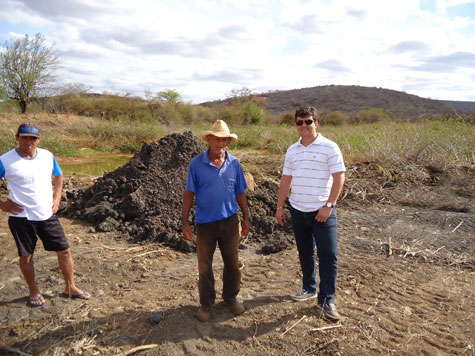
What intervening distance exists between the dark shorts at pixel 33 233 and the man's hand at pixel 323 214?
2279 mm

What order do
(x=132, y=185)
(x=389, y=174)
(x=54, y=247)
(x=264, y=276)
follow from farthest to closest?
(x=389, y=174) < (x=132, y=185) < (x=264, y=276) < (x=54, y=247)

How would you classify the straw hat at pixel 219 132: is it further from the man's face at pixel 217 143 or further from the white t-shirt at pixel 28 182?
the white t-shirt at pixel 28 182

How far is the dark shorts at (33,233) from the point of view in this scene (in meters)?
3.03

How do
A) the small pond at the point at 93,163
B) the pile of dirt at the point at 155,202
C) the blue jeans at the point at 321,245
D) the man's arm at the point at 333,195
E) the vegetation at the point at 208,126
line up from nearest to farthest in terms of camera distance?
the man's arm at the point at 333,195 < the blue jeans at the point at 321,245 < the pile of dirt at the point at 155,202 < the vegetation at the point at 208,126 < the small pond at the point at 93,163

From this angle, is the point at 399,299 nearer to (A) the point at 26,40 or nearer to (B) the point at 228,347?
(B) the point at 228,347

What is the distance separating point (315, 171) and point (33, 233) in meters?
2.49

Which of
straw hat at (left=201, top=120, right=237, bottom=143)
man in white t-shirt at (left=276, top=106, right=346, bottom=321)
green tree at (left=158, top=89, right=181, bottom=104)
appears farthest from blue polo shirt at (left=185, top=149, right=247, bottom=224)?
green tree at (left=158, top=89, right=181, bottom=104)

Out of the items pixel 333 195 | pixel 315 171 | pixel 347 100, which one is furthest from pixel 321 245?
pixel 347 100

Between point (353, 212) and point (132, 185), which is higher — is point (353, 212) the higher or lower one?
the lower one

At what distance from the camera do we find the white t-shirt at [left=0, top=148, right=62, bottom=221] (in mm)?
2953

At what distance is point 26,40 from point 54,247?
21022 mm

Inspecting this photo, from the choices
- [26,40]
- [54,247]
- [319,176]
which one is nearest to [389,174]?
[319,176]

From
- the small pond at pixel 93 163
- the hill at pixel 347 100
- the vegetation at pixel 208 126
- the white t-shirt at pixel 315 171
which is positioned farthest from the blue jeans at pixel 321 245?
the hill at pixel 347 100

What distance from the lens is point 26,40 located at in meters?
19.7
